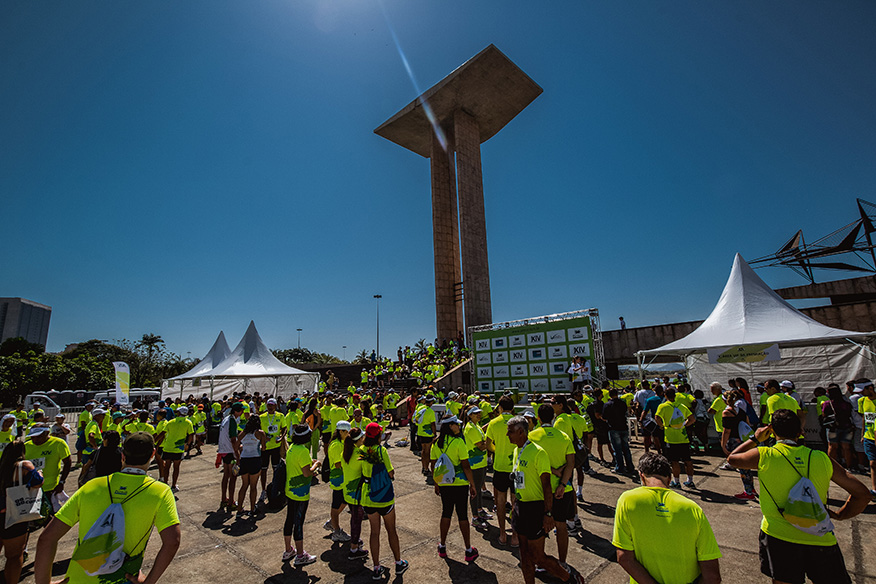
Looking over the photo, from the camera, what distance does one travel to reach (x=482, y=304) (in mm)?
34438

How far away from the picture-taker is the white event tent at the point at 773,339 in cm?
1226

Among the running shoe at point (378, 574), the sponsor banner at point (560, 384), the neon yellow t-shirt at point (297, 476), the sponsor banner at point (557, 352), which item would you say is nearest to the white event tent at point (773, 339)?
the sponsor banner at point (557, 352)

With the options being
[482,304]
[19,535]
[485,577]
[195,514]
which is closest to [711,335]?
[485,577]

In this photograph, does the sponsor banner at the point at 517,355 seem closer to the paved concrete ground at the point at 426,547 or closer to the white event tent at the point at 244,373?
the paved concrete ground at the point at 426,547

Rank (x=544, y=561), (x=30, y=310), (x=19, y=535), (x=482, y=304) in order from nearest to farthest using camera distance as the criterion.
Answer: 1. (x=544, y=561)
2. (x=19, y=535)
3. (x=482, y=304)
4. (x=30, y=310)

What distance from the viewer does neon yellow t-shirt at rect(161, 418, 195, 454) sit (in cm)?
904

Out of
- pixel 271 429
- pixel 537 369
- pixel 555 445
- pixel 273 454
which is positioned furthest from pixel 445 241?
pixel 555 445

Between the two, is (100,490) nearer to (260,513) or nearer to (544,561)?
(544,561)

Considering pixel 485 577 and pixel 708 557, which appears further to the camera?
pixel 485 577

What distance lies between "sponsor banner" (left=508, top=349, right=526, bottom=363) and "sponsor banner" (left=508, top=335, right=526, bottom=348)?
241 millimetres

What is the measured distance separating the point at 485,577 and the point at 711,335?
42.2ft

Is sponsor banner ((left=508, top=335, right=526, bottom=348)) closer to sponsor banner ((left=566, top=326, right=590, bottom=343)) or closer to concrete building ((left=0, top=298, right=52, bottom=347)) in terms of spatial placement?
sponsor banner ((left=566, top=326, right=590, bottom=343))

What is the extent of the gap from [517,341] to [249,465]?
13.3m

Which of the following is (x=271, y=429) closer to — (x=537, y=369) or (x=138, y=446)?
(x=138, y=446)
